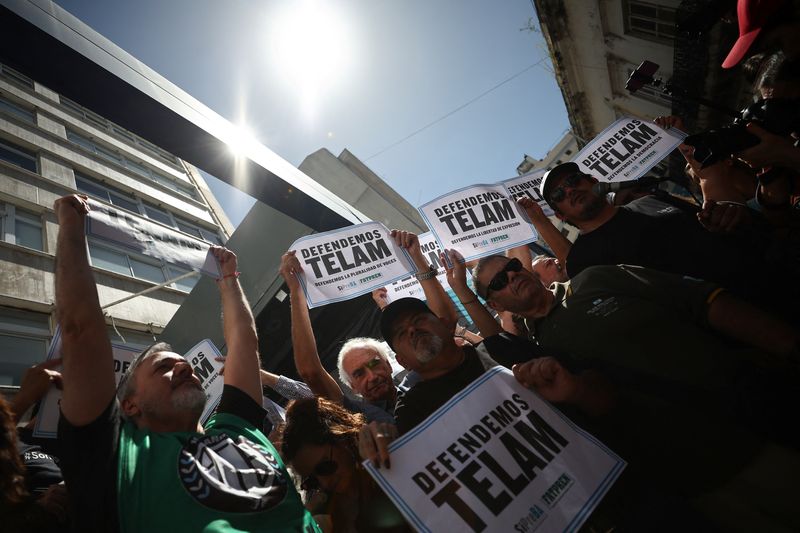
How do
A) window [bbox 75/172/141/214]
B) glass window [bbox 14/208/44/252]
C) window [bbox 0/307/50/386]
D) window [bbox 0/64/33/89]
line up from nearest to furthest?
1. window [bbox 0/307/50/386]
2. glass window [bbox 14/208/44/252]
3. window [bbox 75/172/141/214]
4. window [bbox 0/64/33/89]

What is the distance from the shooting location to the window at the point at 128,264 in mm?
10633

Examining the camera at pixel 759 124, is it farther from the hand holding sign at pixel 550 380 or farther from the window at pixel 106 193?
the window at pixel 106 193

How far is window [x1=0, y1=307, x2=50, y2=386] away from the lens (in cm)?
709

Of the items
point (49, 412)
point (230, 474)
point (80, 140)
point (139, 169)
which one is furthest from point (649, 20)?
point (80, 140)

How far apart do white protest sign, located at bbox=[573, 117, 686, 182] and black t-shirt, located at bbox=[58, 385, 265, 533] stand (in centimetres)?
463

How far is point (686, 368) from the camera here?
4.52ft

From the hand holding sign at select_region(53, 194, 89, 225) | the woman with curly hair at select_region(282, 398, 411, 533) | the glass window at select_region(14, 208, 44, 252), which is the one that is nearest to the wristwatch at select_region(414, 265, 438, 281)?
the woman with curly hair at select_region(282, 398, 411, 533)

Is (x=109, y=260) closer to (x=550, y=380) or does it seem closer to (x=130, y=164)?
(x=130, y=164)

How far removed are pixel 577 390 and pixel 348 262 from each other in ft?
8.54

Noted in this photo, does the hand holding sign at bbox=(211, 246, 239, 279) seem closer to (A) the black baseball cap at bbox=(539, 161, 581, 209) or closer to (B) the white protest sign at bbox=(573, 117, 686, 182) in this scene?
(A) the black baseball cap at bbox=(539, 161, 581, 209)

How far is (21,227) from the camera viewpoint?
9773 mm

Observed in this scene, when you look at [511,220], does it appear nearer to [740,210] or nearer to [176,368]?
[740,210]

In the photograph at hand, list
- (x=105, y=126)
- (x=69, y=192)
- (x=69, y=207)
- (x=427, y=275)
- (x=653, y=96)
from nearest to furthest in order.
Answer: (x=69, y=207), (x=427, y=275), (x=653, y=96), (x=69, y=192), (x=105, y=126)

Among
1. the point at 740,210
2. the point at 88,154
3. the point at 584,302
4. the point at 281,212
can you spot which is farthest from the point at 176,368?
the point at 88,154
